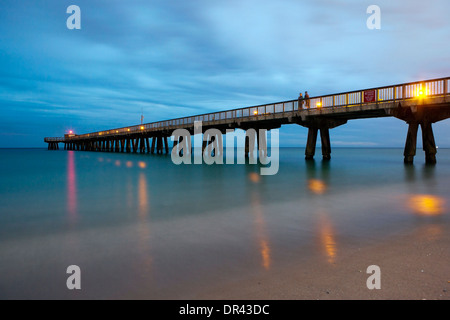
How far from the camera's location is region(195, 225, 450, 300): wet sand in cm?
329

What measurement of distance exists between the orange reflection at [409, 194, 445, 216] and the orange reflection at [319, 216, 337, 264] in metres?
2.69

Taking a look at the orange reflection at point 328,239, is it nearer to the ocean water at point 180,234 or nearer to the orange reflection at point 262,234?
the ocean water at point 180,234

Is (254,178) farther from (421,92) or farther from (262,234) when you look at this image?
(421,92)

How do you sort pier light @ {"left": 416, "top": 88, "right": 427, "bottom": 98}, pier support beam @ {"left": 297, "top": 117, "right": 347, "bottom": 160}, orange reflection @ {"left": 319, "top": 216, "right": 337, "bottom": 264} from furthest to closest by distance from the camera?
pier support beam @ {"left": 297, "top": 117, "right": 347, "bottom": 160} < pier light @ {"left": 416, "top": 88, "right": 427, "bottom": 98} < orange reflection @ {"left": 319, "top": 216, "right": 337, "bottom": 264}

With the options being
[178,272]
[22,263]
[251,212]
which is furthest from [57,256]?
[251,212]

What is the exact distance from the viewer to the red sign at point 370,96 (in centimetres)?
2066

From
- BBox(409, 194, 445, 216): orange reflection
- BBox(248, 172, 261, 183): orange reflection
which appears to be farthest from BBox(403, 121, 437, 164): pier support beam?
BBox(409, 194, 445, 216): orange reflection

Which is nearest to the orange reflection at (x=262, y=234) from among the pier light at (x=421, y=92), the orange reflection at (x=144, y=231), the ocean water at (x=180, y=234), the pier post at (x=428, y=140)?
the ocean water at (x=180, y=234)

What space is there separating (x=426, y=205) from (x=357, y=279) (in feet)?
20.6

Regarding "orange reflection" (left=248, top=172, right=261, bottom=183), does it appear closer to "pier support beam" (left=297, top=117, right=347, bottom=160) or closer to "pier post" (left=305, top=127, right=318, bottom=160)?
"pier support beam" (left=297, top=117, right=347, bottom=160)

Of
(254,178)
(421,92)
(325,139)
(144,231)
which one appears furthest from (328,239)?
(325,139)
